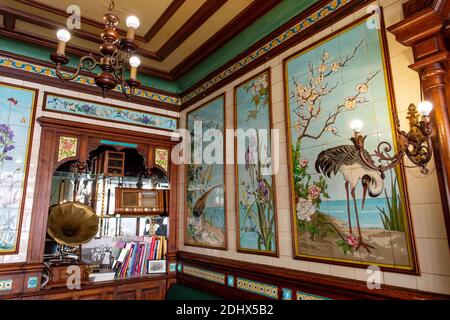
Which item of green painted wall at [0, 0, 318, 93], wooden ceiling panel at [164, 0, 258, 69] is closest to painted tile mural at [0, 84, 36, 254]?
green painted wall at [0, 0, 318, 93]

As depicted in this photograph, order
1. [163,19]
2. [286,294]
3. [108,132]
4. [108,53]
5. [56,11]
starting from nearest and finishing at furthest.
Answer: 1. [108,53]
2. [286,294]
3. [56,11]
4. [163,19]
5. [108,132]

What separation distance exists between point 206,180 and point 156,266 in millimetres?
1140

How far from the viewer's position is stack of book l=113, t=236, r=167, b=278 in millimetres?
3188

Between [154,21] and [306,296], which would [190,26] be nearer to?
[154,21]

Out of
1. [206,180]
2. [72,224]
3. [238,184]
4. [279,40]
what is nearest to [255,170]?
[238,184]

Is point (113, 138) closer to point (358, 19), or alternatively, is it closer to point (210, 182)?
point (210, 182)

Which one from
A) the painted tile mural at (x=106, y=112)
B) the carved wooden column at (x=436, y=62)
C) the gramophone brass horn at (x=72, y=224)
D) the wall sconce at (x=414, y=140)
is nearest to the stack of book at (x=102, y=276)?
the gramophone brass horn at (x=72, y=224)

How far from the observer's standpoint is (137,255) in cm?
330

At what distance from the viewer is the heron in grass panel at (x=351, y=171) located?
172 centimetres

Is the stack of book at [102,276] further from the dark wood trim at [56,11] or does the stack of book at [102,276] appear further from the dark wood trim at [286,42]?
the dark wood trim at [56,11]

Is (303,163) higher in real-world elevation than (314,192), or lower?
higher

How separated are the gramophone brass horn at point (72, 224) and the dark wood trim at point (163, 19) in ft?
6.03

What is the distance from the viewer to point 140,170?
3.69 meters
